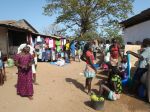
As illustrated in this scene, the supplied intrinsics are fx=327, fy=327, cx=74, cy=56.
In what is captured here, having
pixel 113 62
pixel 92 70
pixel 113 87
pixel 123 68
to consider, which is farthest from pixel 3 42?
pixel 113 87

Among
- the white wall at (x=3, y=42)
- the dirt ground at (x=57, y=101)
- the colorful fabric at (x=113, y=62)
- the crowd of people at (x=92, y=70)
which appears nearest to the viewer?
the dirt ground at (x=57, y=101)

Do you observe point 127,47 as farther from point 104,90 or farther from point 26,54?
point 26,54

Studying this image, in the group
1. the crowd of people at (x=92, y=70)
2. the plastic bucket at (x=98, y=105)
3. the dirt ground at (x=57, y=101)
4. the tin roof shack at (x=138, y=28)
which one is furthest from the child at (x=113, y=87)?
the tin roof shack at (x=138, y=28)

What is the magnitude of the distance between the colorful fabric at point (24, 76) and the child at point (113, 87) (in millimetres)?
2177

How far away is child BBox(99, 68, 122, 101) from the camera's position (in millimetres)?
9789

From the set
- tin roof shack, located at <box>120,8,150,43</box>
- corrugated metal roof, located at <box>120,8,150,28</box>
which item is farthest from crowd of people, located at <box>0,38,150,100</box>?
tin roof shack, located at <box>120,8,150,43</box>

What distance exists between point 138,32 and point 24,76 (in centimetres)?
948

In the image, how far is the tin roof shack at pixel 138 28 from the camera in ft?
50.7

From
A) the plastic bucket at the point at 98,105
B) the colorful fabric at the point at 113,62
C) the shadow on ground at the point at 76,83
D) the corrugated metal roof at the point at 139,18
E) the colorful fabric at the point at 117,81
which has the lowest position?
the plastic bucket at the point at 98,105

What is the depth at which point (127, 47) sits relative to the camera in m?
14.4

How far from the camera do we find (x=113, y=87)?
10125mm

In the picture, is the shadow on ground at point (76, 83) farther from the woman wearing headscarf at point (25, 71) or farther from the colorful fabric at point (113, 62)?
the woman wearing headscarf at point (25, 71)

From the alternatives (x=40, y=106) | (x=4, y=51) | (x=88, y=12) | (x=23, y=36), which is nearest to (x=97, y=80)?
(x=40, y=106)

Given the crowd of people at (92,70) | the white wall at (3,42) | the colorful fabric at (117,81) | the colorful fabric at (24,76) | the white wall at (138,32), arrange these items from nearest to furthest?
the colorful fabric at (24,76)
the crowd of people at (92,70)
the colorful fabric at (117,81)
the white wall at (138,32)
the white wall at (3,42)
